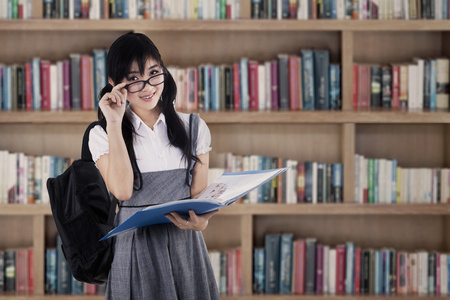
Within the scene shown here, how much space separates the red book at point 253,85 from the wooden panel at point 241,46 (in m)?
0.14

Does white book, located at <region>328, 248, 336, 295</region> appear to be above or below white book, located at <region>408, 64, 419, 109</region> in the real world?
below

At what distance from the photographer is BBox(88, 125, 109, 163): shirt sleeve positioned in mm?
1389

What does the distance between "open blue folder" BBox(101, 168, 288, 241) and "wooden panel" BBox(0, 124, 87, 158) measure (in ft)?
5.22

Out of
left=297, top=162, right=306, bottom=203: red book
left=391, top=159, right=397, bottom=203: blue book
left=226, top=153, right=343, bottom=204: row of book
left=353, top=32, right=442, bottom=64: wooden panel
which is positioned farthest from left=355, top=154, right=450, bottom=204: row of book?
left=353, top=32, right=442, bottom=64: wooden panel

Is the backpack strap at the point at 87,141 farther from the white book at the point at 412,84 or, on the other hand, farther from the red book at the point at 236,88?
the white book at the point at 412,84

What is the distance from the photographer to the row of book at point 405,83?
9.20 ft

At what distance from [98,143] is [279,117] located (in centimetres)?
142

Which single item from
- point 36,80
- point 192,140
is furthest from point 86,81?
point 192,140

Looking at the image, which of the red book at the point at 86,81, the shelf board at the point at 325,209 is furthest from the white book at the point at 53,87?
the shelf board at the point at 325,209

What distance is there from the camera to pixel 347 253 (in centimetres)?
286

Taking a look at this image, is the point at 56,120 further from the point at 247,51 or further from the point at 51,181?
the point at 51,181

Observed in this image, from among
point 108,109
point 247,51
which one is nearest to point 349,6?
point 247,51

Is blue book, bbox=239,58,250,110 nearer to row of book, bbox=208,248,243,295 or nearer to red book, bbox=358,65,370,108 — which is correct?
red book, bbox=358,65,370,108

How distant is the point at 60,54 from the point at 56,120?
14.2 inches
